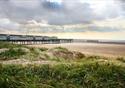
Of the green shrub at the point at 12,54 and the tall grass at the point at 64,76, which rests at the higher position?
the green shrub at the point at 12,54

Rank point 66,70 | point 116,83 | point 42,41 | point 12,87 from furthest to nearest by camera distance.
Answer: point 42,41 → point 66,70 → point 116,83 → point 12,87

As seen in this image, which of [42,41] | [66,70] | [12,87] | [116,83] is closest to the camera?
[12,87]

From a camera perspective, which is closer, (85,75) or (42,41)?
(85,75)

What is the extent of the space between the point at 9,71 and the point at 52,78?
49.4 inches

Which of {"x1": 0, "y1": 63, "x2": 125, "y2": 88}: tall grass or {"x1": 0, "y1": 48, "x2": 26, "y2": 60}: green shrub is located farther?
{"x1": 0, "y1": 48, "x2": 26, "y2": 60}: green shrub

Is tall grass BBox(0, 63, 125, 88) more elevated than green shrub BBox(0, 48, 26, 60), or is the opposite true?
green shrub BBox(0, 48, 26, 60)

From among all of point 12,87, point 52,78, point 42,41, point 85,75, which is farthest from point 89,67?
point 42,41

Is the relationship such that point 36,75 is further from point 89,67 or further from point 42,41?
point 42,41

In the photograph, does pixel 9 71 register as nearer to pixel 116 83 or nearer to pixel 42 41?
pixel 116 83

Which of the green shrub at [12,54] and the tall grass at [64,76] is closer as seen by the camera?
the tall grass at [64,76]

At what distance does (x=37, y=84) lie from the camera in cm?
792

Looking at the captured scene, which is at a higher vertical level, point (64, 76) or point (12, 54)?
point (12, 54)

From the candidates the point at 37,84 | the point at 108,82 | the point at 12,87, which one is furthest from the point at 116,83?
the point at 12,87

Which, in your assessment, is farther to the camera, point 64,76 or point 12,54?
point 12,54
